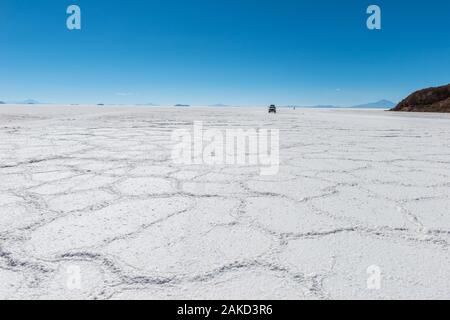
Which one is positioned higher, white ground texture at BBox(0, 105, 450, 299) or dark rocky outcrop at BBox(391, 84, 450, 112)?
dark rocky outcrop at BBox(391, 84, 450, 112)

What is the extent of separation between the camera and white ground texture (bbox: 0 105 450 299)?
2.96ft

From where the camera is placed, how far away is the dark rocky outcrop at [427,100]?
71.8ft

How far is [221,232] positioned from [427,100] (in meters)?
28.2

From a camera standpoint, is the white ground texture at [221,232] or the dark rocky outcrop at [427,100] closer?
the white ground texture at [221,232]

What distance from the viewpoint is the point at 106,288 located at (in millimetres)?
879

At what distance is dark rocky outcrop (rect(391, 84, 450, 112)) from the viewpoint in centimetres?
2190

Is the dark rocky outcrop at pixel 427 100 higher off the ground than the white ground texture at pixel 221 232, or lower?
higher

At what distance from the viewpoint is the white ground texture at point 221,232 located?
901mm

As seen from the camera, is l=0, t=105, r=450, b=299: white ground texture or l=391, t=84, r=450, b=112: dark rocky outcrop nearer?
l=0, t=105, r=450, b=299: white ground texture

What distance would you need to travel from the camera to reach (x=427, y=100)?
80.1ft

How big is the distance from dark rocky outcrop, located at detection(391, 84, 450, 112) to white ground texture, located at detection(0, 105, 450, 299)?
2343cm

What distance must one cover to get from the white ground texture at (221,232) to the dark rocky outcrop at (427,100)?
23.4 m
